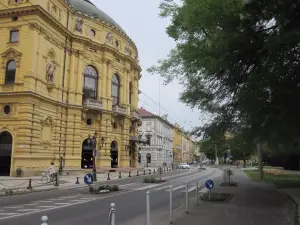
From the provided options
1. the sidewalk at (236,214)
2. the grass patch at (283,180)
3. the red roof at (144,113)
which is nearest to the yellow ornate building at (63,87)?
the grass patch at (283,180)

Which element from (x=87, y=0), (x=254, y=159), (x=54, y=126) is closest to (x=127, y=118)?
(x=54, y=126)

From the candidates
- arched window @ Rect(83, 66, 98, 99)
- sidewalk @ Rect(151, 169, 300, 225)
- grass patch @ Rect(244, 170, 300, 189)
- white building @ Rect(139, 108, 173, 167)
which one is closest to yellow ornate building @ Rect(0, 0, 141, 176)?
arched window @ Rect(83, 66, 98, 99)

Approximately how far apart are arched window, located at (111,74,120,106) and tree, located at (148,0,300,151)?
3890 cm

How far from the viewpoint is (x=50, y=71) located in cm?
4169

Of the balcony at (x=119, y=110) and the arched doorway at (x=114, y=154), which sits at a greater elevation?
the balcony at (x=119, y=110)

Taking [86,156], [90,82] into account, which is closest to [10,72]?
[90,82]

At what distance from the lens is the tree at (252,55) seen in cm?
995

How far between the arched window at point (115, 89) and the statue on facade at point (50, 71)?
13.0 m

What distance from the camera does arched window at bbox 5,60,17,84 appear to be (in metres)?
38.4

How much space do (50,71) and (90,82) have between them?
9.48 m

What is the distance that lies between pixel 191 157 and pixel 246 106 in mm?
165303

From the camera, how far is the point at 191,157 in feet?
576

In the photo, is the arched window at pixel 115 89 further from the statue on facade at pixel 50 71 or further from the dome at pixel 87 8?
the statue on facade at pixel 50 71

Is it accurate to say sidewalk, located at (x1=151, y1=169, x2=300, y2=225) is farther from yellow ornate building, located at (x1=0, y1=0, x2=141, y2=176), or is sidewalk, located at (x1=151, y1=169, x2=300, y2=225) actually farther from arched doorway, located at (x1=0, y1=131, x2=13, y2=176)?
arched doorway, located at (x1=0, y1=131, x2=13, y2=176)
